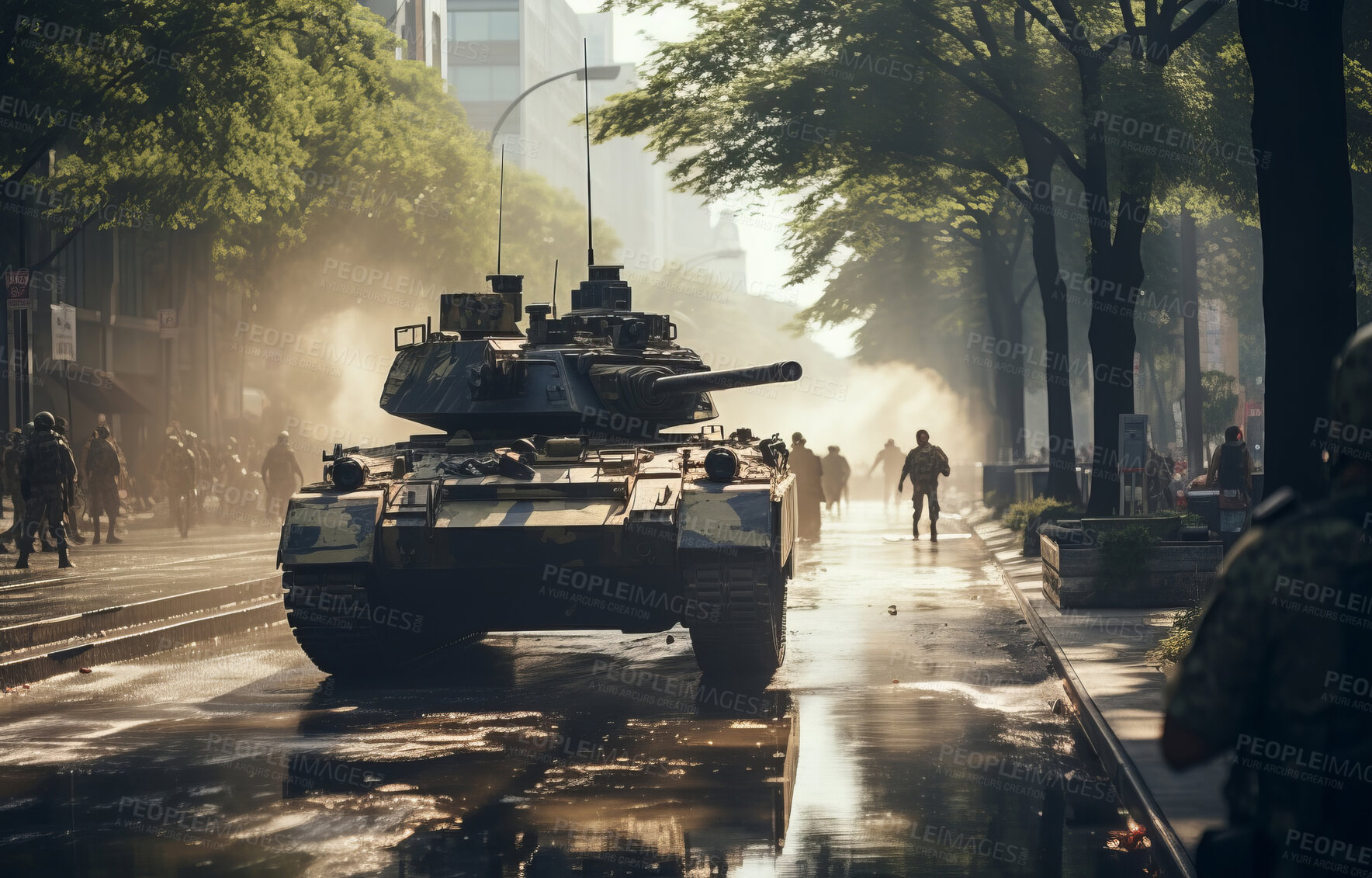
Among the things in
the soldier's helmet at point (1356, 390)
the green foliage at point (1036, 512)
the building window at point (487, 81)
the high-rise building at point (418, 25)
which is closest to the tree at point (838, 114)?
the green foliage at point (1036, 512)

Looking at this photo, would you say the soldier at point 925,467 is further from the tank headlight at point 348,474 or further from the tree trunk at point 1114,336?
the tank headlight at point 348,474

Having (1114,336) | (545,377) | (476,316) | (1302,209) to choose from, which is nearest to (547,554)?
(545,377)

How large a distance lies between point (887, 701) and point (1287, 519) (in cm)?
815

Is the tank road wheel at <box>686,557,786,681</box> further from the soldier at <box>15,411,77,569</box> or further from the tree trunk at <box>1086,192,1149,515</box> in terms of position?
the soldier at <box>15,411,77,569</box>

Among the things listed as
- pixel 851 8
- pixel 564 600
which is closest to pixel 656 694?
pixel 564 600

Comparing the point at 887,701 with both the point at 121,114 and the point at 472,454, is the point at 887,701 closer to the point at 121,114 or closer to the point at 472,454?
the point at 472,454

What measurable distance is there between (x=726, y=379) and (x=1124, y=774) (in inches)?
247

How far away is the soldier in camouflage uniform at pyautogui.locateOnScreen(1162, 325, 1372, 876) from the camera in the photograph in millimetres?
3217

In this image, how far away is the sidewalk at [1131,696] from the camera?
7.41m

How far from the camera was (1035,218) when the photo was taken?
25891 mm

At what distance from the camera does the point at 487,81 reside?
433 ft

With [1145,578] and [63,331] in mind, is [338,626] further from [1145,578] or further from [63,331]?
[63,331]

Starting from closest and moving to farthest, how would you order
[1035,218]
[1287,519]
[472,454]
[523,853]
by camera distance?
1. [1287,519]
2. [523,853]
3. [472,454]
4. [1035,218]

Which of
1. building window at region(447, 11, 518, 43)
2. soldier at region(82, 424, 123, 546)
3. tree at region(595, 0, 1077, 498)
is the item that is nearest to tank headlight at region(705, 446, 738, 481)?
tree at region(595, 0, 1077, 498)
